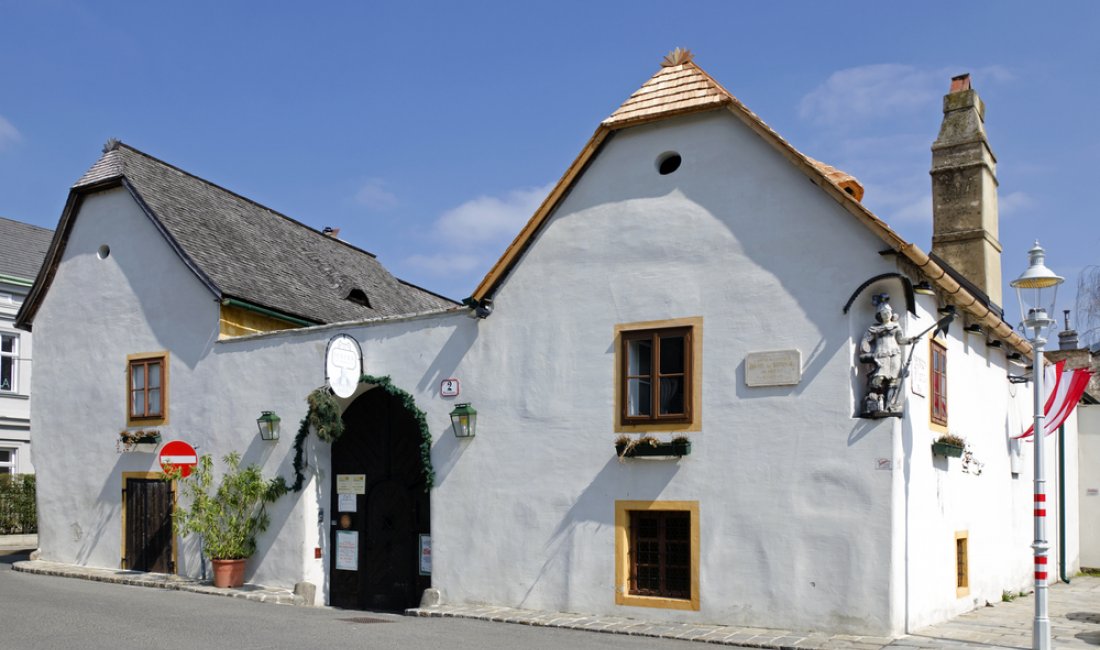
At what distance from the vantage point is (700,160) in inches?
534

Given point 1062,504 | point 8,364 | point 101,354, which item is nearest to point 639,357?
point 101,354

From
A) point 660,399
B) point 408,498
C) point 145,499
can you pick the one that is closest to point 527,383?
point 660,399

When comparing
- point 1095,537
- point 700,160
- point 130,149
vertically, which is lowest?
point 1095,537

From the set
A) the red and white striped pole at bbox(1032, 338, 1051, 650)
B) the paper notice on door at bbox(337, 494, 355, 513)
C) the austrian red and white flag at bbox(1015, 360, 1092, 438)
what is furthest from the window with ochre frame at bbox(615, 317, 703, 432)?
the austrian red and white flag at bbox(1015, 360, 1092, 438)

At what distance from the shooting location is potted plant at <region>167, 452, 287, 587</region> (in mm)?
16688

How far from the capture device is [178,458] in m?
17.0

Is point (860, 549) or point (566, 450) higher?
point (566, 450)

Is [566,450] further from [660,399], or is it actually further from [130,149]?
[130,149]

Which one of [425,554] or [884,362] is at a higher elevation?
[884,362]

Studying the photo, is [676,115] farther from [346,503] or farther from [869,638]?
[346,503]

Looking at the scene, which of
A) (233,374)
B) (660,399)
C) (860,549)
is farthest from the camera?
(233,374)

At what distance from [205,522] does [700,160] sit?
9.56m

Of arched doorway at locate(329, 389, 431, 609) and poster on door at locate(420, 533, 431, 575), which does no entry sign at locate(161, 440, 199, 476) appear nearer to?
arched doorway at locate(329, 389, 431, 609)

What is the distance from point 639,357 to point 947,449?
12.9 feet
